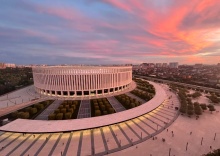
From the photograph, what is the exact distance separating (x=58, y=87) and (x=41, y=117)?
22622 mm

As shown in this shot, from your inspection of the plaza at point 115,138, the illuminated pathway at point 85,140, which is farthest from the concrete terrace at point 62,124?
the illuminated pathway at point 85,140

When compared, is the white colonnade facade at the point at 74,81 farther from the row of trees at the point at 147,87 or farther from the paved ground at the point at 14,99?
the row of trees at the point at 147,87

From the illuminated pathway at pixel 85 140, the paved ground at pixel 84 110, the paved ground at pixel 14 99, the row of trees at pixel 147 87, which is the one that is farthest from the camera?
the row of trees at pixel 147 87

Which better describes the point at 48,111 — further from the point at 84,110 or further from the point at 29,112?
the point at 84,110

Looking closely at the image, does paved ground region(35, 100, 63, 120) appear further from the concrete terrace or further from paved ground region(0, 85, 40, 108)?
paved ground region(0, 85, 40, 108)

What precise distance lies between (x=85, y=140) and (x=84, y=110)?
16960 mm

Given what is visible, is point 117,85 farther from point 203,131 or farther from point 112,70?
point 203,131

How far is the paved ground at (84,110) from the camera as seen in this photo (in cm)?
4919

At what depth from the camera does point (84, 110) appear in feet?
175

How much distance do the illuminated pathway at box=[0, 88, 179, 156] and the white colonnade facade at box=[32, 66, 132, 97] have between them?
2913 cm

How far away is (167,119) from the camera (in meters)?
49.3

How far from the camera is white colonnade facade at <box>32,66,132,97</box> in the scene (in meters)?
68.1

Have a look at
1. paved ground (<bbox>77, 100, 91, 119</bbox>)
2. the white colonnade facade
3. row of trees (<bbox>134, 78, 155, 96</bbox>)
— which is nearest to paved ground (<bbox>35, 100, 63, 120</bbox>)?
the white colonnade facade

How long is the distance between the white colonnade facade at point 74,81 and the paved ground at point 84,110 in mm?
8958
